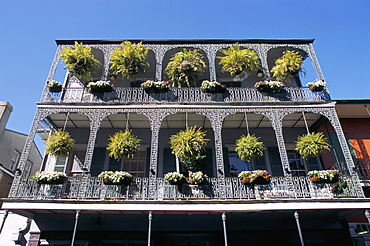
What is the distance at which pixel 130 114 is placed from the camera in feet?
32.7

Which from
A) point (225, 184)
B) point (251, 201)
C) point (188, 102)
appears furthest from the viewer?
point (188, 102)

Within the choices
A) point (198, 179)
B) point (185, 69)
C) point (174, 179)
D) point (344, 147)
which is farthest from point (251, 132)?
point (174, 179)

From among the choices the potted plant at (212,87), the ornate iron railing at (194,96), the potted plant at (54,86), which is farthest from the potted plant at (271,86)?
the potted plant at (54,86)

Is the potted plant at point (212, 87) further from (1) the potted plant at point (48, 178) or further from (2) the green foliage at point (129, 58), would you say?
(1) the potted plant at point (48, 178)

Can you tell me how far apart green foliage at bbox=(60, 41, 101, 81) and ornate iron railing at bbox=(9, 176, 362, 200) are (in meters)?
4.57

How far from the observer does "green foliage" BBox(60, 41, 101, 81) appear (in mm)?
10172

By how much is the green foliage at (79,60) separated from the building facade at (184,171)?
65 cm

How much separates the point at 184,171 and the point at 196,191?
1757 mm

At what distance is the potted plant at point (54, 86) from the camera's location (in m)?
9.80

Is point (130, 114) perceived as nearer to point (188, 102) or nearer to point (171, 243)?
point (188, 102)

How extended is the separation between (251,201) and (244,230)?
189cm

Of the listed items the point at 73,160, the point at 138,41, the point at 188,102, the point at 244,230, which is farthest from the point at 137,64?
the point at 244,230

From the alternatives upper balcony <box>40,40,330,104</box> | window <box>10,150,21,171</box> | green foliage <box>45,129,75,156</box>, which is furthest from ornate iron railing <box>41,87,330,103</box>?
window <box>10,150,21,171</box>

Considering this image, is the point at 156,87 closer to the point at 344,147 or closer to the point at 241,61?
the point at 241,61
